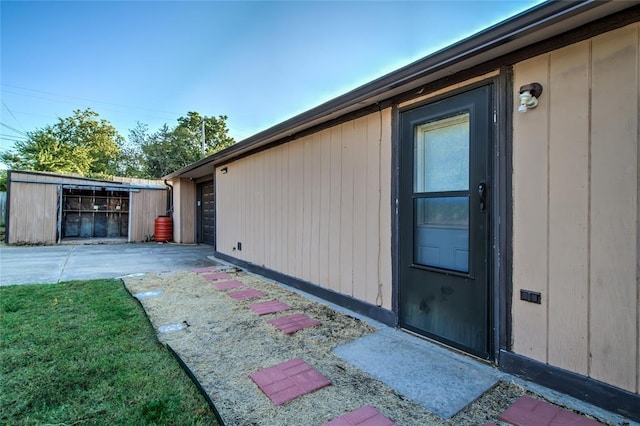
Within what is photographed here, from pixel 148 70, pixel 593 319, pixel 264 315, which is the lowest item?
pixel 264 315

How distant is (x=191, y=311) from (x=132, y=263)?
156 inches

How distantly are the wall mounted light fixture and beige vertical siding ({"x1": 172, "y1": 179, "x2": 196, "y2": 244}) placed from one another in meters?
10.2

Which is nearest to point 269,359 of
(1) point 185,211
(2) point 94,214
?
(1) point 185,211

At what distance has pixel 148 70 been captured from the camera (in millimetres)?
11609

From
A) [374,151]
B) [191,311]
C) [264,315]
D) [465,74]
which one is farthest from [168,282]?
[465,74]

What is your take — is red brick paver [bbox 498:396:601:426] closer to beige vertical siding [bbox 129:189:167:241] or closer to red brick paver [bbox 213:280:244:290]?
red brick paver [bbox 213:280:244:290]

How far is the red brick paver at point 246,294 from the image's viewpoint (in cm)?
393

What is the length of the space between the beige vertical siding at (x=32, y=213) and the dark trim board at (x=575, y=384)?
1183 cm

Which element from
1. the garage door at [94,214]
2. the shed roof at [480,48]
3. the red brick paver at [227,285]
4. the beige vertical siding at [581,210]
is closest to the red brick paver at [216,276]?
the red brick paver at [227,285]

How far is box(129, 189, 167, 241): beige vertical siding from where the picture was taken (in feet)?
34.3

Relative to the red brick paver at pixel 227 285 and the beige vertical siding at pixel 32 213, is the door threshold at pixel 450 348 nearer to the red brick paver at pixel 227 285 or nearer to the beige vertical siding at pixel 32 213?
the red brick paver at pixel 227 285

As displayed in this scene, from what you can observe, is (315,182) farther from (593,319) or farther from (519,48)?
(593,319)

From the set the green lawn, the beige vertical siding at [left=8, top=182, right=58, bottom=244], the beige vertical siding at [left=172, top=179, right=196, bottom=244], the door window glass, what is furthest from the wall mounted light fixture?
the beige vertical siding at [left=8, top=182, right=58, bottom=244]

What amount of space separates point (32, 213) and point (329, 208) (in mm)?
10041
